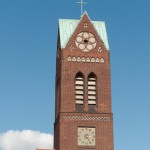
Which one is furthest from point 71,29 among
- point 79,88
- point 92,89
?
point 92,89

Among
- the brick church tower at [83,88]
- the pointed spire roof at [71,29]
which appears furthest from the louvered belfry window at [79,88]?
the pointed spire roof at [71,29]

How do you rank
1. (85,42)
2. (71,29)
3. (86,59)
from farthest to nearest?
1. (71,29)
2. (85,42)
3. (86,59)

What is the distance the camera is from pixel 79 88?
46438mm

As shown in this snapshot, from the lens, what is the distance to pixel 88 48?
48188mm

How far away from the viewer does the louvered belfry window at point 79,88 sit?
151 feet

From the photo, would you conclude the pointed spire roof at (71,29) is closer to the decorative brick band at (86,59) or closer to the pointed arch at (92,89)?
the decorative brick band at (86,59)

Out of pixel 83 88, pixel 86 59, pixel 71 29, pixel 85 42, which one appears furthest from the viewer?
pixel 71 29

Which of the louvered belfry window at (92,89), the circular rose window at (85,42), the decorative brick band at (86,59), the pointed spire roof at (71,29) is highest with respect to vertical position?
the pointed spire roof at (71,29)

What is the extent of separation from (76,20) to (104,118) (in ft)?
34.2

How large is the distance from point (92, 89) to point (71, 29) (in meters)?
6.50

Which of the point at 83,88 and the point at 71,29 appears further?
the point at 71,29

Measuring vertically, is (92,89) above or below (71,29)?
below

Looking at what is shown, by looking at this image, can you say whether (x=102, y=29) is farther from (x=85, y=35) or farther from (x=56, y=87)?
(x=56, y=87)

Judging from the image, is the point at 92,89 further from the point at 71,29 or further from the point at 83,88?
the point at 71,29
